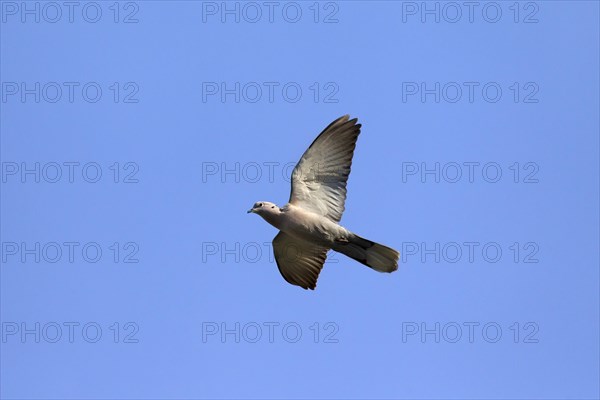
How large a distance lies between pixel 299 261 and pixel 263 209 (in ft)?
6.05

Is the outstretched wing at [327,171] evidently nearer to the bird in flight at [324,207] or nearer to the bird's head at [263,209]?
the bird in flight at [324,207]

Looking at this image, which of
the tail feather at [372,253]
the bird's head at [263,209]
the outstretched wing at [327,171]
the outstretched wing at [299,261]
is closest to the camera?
the bird's head at [263,209]

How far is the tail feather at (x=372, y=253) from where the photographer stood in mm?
19453

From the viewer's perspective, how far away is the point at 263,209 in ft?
63.5

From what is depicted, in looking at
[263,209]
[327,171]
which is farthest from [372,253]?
[263,209]

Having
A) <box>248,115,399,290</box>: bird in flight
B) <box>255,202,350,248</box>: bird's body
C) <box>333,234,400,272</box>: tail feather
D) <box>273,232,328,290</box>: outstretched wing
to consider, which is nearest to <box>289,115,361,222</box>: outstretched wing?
<box>248,115,399,290</box>: bird in flight

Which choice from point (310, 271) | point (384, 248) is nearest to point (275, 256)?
point (310, 271)

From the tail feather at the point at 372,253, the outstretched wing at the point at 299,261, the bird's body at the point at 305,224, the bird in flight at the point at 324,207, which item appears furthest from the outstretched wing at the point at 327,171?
the outstretched wing at the point at 299,261

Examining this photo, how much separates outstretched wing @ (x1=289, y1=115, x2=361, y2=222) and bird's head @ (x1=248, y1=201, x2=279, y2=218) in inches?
27.3

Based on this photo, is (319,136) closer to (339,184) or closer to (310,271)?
(339,184)

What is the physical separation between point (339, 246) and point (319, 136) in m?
2.03

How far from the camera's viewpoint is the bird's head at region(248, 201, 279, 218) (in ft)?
63.5

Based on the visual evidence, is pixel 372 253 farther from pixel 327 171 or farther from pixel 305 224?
pixel 327 171

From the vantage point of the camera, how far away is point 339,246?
19688 millimetres
